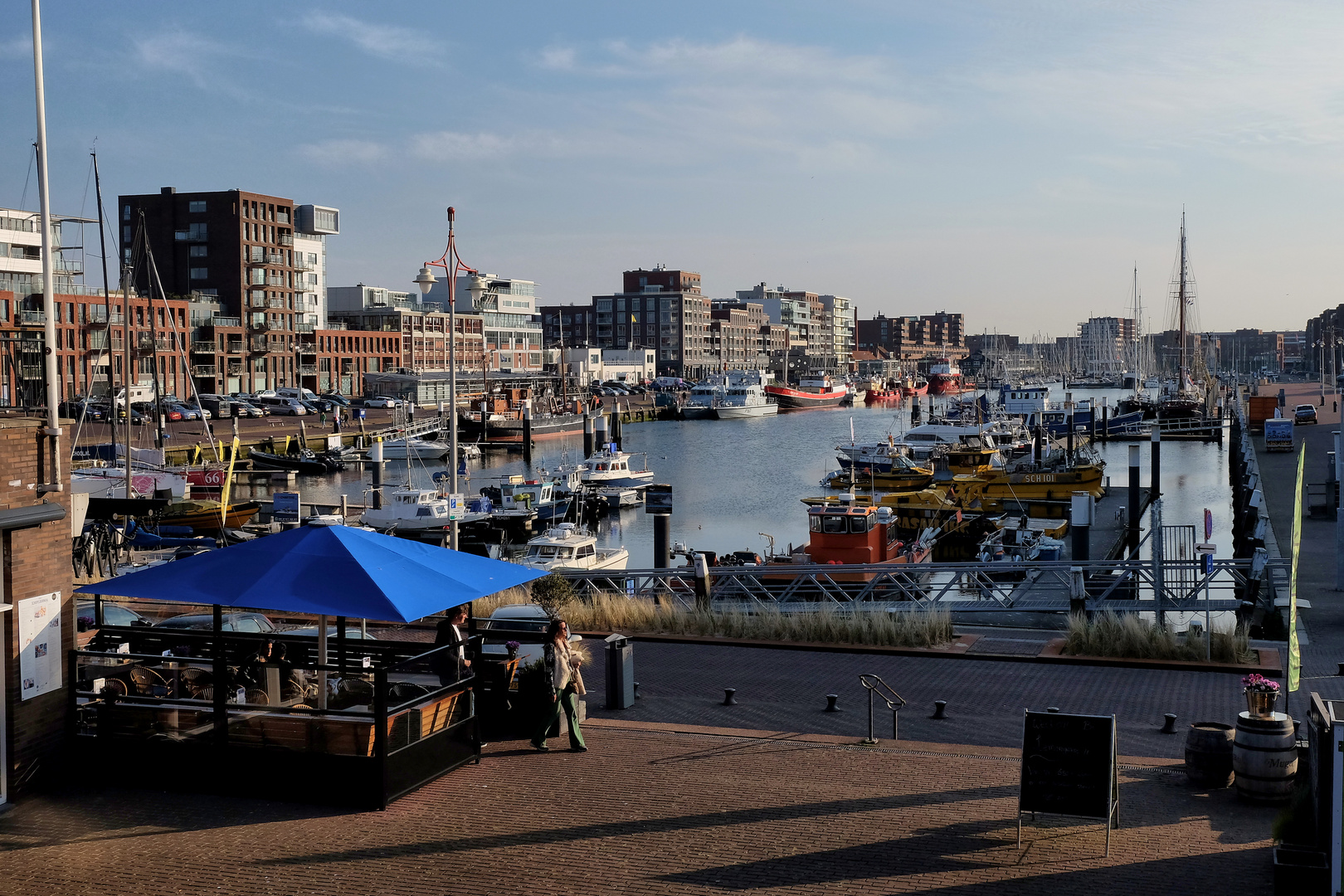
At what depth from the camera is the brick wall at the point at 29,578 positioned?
10422mm

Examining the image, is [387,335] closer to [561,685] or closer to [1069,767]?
[561,685]

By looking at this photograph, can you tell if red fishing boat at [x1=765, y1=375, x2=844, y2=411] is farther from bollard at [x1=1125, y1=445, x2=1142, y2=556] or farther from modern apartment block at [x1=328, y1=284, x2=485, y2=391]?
bollard at [x1=1125, y1=445, x2=1142, y2=556]

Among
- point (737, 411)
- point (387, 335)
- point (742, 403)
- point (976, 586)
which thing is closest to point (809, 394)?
point (742, 403)

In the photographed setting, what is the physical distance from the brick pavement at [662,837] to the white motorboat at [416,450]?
7311 centimetres

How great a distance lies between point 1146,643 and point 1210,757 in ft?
21.0

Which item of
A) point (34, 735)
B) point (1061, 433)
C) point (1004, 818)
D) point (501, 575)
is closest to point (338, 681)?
point (501, 575)

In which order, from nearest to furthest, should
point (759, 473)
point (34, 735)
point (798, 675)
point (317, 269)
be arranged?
point (34, 735)
point (798, 675)
point (759, 473)
point (317, 269)

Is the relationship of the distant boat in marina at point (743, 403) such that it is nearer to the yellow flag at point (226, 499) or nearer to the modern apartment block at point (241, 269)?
the modern apartment block at point (241, 269)

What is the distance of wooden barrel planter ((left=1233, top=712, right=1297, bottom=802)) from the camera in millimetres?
10070

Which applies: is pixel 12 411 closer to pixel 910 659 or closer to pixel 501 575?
pixel 501 575

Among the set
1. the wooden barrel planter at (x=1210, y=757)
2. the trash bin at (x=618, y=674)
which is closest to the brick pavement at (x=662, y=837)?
the wooden barrel planter at (x=1210, y=757)

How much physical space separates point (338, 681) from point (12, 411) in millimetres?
4171

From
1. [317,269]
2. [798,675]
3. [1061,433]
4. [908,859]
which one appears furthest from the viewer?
[317,269]

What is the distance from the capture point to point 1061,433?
3649 inches
